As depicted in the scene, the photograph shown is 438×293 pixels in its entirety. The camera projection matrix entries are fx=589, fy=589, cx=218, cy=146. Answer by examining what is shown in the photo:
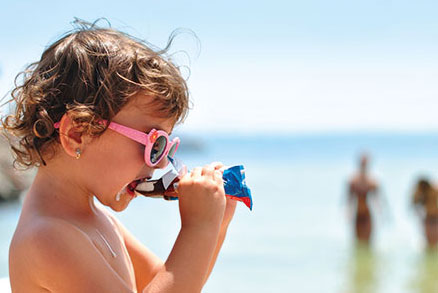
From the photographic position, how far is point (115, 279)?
4.97 ft

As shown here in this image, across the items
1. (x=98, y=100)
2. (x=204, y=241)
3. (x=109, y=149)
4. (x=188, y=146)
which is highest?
(x=188, y=146)

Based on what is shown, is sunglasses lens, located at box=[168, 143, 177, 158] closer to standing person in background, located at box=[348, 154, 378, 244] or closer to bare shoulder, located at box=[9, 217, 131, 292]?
bare shoulder, located at box=[9, 217, 131, 292]

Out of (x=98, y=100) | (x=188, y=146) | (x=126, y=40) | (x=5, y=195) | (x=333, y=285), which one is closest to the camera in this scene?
(x=98, y=100)

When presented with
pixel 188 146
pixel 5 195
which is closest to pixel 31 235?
pixel 5 195

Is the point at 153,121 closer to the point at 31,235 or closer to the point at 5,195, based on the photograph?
the point at 31,235

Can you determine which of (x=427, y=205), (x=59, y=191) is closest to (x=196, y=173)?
(x=59, y=191)

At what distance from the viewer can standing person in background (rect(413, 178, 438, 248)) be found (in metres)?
10.2

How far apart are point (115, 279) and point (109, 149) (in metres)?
0.35

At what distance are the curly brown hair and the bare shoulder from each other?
0.26m

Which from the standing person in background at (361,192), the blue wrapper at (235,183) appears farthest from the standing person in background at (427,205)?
the blue wrapper at (235,183)

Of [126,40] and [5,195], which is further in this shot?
[5,195]

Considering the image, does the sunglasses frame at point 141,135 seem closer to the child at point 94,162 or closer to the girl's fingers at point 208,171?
the child at point 94,162

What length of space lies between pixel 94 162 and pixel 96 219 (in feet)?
0.70

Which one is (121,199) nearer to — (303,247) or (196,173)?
(196,173)
